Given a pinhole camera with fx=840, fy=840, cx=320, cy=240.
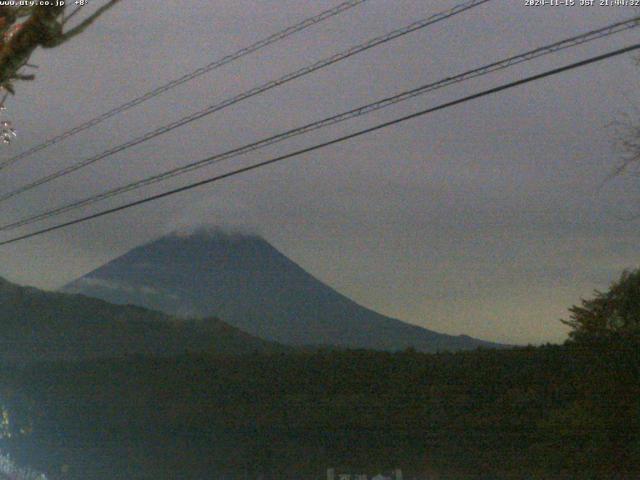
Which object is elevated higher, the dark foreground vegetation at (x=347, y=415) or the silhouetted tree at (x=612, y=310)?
the silhouetted tree at (x=612, y=310)

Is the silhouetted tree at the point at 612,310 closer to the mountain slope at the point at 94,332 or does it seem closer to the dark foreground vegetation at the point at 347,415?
the dark foreground vegetation at the point at 347,415

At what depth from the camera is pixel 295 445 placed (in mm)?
12609

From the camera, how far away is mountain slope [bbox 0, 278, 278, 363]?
60.9ft

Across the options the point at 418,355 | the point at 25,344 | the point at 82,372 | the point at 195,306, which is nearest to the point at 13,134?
the point at 418,355

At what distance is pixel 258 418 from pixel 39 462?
6636 millimetres

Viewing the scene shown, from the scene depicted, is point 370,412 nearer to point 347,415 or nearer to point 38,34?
A: point 347,415

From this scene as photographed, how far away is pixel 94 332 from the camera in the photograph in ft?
64.8

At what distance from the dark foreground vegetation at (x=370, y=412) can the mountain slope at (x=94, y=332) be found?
6.75 feet

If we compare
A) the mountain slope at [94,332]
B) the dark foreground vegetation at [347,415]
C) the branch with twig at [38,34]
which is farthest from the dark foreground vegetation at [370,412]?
the branch with twig at [38,34]

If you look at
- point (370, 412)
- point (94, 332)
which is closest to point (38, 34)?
point (370, 412)

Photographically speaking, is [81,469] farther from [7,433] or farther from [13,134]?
[13,134]

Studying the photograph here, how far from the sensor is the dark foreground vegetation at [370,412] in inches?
392

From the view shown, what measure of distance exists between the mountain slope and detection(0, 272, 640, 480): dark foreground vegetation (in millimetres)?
2056

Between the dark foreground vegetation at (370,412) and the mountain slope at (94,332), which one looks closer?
the dark foreground vegetation at (370,412)
